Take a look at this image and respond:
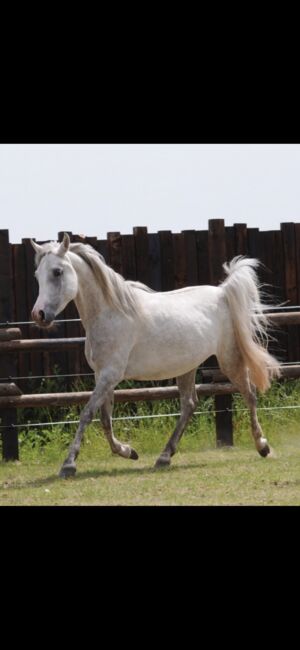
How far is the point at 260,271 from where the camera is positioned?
1110cm

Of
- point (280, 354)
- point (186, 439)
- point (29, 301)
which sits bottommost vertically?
point (186, 439)

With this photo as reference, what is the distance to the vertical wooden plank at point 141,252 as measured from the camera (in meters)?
10.5

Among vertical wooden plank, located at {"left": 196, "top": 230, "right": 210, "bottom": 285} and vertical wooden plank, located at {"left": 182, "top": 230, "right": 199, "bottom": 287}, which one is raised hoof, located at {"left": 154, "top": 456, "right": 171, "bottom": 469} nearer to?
vertical wooden plank, located at {"left": 182, "top": 230, "right": 199, "bottom": 287}

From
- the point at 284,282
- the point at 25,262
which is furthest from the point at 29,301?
the point at 284,282

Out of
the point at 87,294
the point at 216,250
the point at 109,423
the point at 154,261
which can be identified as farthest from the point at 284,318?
the point at 87,294

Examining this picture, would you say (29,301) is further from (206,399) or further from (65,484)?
(65,484)

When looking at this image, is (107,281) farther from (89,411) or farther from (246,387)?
(246,387)

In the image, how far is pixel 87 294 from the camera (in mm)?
7832

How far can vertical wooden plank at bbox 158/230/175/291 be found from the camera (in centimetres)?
1055

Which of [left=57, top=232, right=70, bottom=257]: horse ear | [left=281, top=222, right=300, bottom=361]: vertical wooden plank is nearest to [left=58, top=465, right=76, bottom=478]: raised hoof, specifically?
[left=57, top=232, right=70, bottom=257]: horse ear

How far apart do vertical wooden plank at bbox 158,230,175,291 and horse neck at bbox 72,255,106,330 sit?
9.25 ft

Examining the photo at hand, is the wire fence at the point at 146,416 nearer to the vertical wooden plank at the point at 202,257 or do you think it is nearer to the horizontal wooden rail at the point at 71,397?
the horizontal wooden rail at the point at 71,397

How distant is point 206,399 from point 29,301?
2239 mm

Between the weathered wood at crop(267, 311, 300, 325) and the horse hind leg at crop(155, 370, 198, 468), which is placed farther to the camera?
the weathered wood at crop(267, 311, 300, 325)
